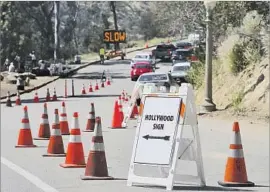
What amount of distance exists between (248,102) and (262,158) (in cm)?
788

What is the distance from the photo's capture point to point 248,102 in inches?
837

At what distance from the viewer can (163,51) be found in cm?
4088

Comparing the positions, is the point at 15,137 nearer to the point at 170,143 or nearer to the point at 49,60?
the point at 170,143

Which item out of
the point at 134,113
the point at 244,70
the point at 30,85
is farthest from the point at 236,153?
the point at 30,85

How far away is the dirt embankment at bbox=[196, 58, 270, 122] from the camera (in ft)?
67.3

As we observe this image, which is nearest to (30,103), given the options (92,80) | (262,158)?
(92,80)

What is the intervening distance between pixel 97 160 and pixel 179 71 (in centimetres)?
2243

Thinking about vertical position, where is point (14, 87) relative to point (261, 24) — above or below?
below

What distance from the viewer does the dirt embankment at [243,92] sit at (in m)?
20.5

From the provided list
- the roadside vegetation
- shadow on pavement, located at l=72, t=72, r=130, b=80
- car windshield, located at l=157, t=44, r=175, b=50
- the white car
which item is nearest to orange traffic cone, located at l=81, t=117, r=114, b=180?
the roadside vegetation

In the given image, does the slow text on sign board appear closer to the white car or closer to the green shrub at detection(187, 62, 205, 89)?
the green shrub at detection(187, 62, 205, 89)

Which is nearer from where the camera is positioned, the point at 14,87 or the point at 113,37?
the point at 113,37

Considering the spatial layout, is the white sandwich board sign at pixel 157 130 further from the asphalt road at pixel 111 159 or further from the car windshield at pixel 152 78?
the car windshield at pixel 152 78

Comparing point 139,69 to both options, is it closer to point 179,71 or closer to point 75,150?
point 179,71
